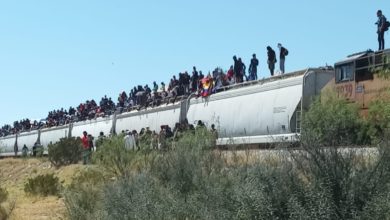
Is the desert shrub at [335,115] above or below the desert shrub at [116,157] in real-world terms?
above

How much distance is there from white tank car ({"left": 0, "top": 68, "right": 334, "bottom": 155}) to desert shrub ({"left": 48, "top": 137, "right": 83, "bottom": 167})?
4.12m

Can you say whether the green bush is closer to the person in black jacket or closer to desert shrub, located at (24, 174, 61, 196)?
desert shrub, located at (24, 174, 61, 196)

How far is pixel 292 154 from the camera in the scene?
8.52m

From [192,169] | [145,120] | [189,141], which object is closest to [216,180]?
[192,169]

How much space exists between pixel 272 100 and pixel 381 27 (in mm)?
6296

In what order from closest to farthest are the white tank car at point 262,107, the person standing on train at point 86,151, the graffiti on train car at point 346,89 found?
the graffiti on train car at point 346,89 → the white tank car at point 262,107 → the person standing on train at point 86,151

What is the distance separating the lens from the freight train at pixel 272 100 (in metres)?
23.9

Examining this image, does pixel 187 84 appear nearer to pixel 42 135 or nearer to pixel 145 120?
pixel 145 120

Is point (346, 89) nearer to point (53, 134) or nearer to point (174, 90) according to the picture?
point (174, 90)

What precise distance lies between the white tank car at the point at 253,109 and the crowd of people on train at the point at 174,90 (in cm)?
76

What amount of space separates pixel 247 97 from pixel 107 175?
10085mm

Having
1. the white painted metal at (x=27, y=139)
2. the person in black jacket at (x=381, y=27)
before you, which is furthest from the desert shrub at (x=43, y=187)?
the white painted metal at (x=27, y=139)

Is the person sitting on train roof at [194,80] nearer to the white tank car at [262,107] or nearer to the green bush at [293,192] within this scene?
the white tank car at [262,107]

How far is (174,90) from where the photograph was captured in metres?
38.2
